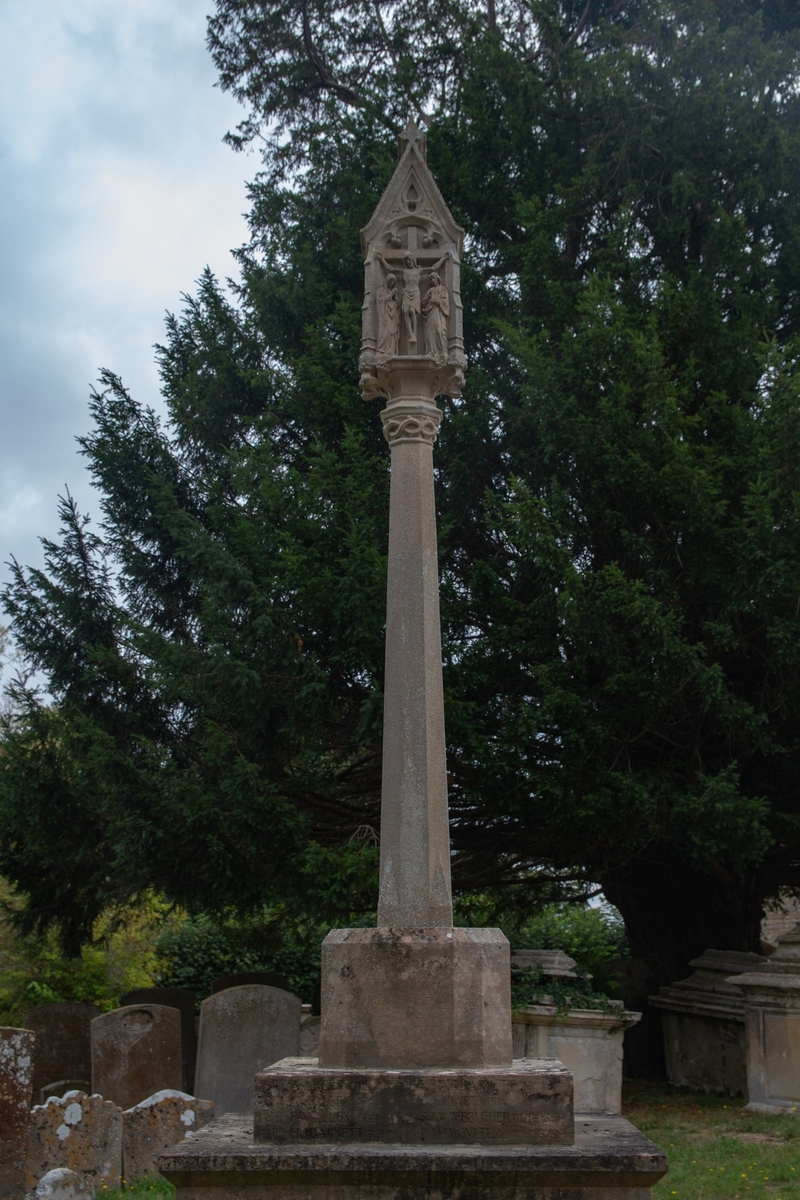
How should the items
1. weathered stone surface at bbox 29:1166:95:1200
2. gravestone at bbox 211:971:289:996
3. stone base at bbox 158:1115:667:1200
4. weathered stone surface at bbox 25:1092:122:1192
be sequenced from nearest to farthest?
stone base at bbox 158:1115:667:1200 → weathered stone surface at bbox 29:1166:95:1200 → weathered stone surface at bbox 25:1092:122:1192 → gravestone at bbox 211:971:289:996

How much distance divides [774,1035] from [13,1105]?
679 centimetres

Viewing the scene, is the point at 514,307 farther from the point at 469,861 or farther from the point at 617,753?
the point at 469,861

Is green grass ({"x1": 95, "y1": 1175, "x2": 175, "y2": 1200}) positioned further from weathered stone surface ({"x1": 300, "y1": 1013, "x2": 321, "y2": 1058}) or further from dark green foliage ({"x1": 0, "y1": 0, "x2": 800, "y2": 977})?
weathered stone surface ({"x1": 300, "y1": 1013, "x2": 321, "y2": 1058})

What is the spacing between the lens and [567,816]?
10.5 m

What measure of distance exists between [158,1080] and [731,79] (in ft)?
41.5

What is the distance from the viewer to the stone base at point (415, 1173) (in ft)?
13.1

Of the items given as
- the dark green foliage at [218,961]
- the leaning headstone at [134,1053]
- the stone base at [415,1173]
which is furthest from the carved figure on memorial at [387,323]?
the dark green foliage at [218,961]

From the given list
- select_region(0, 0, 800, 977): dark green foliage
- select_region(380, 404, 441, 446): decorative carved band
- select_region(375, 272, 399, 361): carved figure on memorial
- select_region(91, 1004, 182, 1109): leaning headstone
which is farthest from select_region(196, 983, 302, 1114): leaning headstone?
select_region(375, 272, 399, 361): carved figure on memorial

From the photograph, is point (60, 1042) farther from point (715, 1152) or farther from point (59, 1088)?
point (715, 1152)

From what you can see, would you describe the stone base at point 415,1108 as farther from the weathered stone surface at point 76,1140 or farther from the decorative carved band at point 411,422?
the weathered stone surface at point 76,1140

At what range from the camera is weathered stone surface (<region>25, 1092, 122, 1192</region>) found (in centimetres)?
761

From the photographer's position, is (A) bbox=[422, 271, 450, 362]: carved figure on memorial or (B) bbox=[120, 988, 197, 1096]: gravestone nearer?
(A) bbox=[422, 271, 450, 362]: carved figure on memorial

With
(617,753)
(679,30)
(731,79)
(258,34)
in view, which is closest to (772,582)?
(617,753)

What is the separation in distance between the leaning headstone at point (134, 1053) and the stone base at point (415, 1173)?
6061mm
